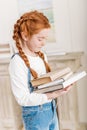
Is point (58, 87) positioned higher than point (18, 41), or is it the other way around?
point (18, 41)

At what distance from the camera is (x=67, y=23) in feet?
6.99

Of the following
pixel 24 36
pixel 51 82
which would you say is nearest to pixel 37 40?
pixel 24 36

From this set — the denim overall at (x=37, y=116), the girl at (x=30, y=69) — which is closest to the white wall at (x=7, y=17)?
the girl at (x=30, y=69)

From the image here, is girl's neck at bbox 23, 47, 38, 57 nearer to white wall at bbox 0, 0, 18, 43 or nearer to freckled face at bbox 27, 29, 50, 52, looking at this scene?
freckled face at bbox 27, 29, 50, 52

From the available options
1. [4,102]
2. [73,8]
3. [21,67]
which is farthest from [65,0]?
[4,102]

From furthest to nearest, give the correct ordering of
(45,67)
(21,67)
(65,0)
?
(65,0) → (45,67) → (21,67)

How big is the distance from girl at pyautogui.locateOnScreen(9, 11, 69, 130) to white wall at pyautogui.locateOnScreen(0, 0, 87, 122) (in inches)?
28.3

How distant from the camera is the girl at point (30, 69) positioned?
139 cm

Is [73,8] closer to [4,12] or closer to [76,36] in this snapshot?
[76,36]

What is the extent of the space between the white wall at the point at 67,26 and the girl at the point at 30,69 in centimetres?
72

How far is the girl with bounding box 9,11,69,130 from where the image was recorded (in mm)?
1387

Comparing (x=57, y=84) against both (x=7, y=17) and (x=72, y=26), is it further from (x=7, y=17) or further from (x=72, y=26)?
(x=7, y=17)

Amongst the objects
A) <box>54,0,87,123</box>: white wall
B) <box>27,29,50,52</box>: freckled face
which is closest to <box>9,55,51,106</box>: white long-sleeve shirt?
<box>27,29,50,52</box>: freckled face

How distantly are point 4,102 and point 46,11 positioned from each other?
973 mm
